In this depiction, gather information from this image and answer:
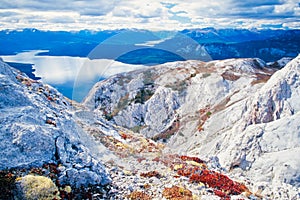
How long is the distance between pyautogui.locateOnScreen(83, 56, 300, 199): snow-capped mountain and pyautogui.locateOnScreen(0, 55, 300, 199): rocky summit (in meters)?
0.19

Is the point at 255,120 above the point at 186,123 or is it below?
above

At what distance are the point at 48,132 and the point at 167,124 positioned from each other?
210 feet

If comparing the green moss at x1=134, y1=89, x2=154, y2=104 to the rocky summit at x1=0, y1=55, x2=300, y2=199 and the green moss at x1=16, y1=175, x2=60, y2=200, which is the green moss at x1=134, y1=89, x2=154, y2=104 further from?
the green moss at x1=16, y1=175, x2=60, y2=200

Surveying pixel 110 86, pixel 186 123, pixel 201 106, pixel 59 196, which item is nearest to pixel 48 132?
pixel 59 196

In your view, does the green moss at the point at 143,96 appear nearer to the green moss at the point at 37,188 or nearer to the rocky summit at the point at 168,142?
the rocky summit at the point at 168,142

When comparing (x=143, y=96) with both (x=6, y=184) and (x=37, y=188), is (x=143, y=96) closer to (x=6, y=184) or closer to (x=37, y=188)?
(x=37, y=188)

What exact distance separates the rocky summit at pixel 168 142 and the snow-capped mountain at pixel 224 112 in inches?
7.7

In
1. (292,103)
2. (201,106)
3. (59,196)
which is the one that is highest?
(59,196)

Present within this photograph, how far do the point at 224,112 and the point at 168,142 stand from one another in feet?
51.2

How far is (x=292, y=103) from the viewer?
165 feet

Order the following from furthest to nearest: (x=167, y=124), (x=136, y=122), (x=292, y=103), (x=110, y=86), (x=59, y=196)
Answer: (x=110, y=86)
(x=136, y=122)
(x=167, y=124)
(x=292, y=103)
(x=59, y=196)

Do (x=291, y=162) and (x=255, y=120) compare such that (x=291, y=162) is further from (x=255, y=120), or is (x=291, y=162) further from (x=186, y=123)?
(x=186, y=123)

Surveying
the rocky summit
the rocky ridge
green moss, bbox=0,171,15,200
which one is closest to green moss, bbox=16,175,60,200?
the rocky summit

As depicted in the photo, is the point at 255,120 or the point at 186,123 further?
the point at 186,123
